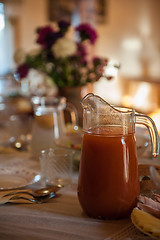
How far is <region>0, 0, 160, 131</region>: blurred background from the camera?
209 inches

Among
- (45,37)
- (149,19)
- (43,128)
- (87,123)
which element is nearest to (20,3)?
(149,19)

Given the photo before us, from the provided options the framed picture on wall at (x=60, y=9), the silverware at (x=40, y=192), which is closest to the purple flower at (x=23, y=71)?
the silverware at (x=40, y=192)

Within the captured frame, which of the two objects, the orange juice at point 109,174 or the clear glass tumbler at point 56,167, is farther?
the clear glass tumbler at point 56,167

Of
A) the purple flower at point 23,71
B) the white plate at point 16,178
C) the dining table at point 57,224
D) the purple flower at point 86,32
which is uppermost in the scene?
the purple flower at point 86,32

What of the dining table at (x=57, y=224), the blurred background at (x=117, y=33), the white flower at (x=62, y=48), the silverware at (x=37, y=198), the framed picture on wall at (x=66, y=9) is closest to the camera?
the dining table at (x=57, y=224)

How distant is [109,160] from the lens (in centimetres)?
54

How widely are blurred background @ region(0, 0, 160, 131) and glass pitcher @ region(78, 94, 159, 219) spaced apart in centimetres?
454

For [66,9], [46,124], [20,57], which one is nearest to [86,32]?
[20,57]

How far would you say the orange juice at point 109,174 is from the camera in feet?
1.78

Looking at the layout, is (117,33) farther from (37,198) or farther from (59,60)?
(37,198)

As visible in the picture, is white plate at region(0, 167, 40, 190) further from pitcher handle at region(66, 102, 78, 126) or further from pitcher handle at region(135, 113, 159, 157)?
pitcher handle at region(66, 102, 78, 126)

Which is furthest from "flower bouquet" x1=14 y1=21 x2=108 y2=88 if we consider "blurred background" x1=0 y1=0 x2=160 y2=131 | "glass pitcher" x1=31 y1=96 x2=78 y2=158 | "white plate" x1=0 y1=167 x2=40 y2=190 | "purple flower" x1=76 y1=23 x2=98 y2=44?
"blurred background" x1=0 y1=0 x2=160 y2=131

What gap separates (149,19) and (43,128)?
15.8 ft

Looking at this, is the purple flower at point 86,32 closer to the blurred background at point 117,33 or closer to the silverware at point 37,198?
the silverware at point 37,198
